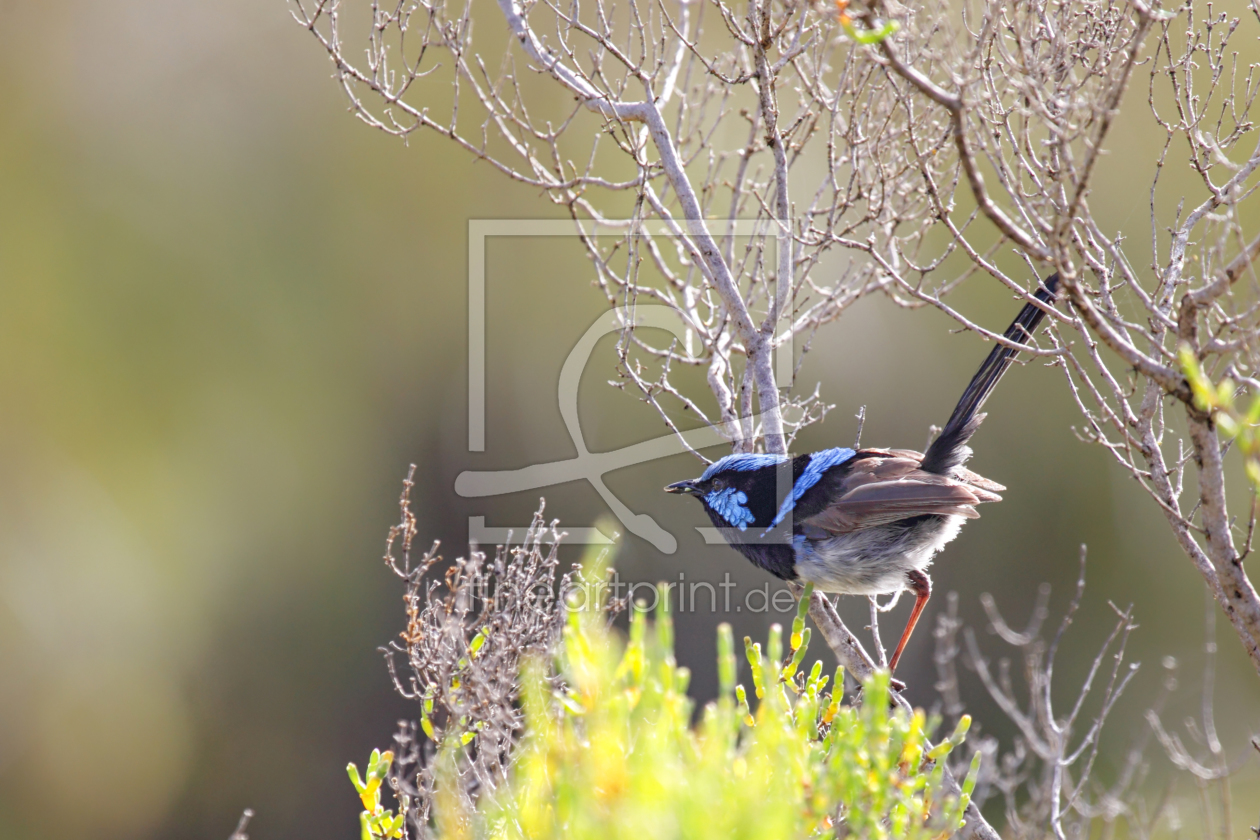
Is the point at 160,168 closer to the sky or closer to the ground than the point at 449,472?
closer to the sky

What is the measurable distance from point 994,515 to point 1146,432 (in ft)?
19.4

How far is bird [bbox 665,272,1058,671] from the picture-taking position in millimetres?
3635

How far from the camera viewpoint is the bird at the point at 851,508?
3.63 metres

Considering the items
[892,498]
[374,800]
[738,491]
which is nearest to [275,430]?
[738,491]

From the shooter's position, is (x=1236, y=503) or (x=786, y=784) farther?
(x=1236, y=503)

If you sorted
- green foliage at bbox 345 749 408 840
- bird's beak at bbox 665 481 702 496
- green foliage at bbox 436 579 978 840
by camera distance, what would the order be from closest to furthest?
green foliage at bbox 436 579 978 840, green foliage at bbox 345 749 408 840, bird's beak at bbox 665 481 702 496

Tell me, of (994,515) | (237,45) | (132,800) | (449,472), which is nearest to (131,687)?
(132,800)

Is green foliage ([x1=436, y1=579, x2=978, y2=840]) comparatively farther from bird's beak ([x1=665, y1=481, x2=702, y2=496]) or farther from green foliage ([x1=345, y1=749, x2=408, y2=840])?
bird's beak ([x1=665, y1=481, x2=702, y2=496])

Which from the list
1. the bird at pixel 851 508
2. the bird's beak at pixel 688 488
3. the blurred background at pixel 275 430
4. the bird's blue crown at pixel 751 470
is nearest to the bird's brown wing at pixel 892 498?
the bird at pixel 851 508

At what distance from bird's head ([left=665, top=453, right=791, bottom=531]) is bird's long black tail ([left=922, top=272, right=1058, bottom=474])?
25.7 inches

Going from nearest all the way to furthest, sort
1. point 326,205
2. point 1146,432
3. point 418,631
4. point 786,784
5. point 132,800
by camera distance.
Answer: point 786,784 → point 1146,432 → point 418,631 → point 132,800 → point 326,205

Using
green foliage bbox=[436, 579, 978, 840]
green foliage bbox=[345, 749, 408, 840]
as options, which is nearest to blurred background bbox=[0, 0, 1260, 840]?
green foliage bbox=[345, 749, 408, 840]

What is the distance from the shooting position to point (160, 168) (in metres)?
7.73

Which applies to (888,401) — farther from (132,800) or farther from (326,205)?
(132,800)
